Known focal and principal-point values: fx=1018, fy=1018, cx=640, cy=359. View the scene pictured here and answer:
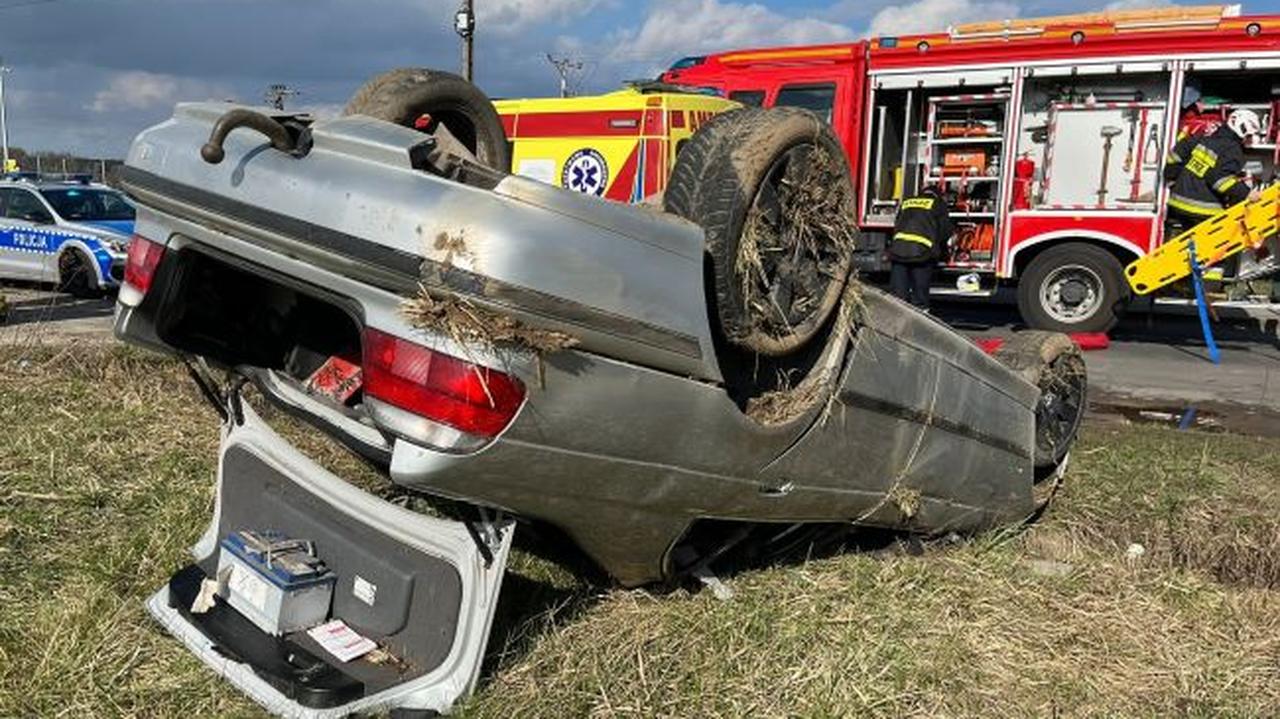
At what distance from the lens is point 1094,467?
4.74 meters

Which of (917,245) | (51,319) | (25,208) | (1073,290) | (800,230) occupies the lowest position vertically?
(51,319)

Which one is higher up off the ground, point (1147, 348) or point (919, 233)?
point (919, 233)

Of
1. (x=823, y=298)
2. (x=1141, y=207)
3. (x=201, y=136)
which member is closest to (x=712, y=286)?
(x=823, y=298)

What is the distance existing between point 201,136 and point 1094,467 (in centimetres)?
409

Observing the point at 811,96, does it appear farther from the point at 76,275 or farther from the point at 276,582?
the point at 276,582

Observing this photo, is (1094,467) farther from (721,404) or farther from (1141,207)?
(1141,207)

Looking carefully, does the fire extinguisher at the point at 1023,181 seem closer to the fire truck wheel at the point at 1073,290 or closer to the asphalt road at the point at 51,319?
the fire truck wheel at the point at 1073,290

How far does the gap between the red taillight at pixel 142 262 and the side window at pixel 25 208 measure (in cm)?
1112

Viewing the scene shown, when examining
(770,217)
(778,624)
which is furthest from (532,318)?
(778,624)

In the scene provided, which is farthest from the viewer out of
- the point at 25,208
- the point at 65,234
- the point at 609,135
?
the point at 25,208

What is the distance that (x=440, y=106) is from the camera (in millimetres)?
2854

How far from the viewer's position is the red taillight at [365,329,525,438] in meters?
1.87

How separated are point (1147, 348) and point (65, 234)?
38.2ft

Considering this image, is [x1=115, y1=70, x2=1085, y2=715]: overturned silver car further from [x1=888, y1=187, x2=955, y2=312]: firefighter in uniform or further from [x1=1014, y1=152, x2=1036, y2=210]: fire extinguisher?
[x1=1014, y1=152, x2=1036, y2=210]: fire extinguisher
